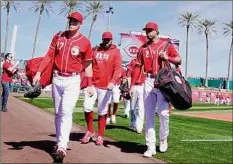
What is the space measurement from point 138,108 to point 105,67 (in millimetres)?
3146

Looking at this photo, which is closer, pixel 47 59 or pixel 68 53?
pixel 68 53

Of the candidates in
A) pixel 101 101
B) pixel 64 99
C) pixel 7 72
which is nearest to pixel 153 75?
pixel 101 101

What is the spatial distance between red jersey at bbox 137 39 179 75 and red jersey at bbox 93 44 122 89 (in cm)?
104

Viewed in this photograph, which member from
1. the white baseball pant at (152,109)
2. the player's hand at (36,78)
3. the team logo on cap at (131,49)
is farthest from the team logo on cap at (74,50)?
the team logo on cap at (131,49)

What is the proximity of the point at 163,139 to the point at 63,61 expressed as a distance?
2.50 m

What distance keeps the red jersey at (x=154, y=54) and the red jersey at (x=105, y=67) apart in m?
1.04

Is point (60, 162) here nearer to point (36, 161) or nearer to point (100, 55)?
point (36, 161)

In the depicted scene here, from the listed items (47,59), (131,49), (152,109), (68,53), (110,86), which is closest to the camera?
(68,53)

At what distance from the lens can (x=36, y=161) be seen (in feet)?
20.7

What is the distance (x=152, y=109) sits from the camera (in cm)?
795

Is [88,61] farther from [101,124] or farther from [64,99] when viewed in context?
[101,124]

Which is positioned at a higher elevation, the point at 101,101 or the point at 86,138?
the point at 101,101

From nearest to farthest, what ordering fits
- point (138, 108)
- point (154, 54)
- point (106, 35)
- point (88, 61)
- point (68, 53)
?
1. point (68, 53)
2. point (88, 61)
3. point (154, 54)
4. point (106, 35)
5. point (138, 108)

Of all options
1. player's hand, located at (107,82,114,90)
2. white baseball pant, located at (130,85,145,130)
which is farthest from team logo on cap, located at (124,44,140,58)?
player's hand, located at (107,82,114,90)
